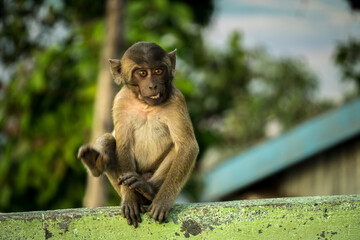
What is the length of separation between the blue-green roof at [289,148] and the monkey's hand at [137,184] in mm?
5971

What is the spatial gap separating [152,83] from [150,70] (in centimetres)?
10

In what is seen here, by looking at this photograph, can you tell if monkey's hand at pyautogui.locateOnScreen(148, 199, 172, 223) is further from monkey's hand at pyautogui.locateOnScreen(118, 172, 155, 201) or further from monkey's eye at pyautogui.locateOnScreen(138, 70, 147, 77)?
monkey's eye at pyautogui.locateOnScreen(138, 70, 147, 77)

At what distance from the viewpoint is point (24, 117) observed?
10.3 meters

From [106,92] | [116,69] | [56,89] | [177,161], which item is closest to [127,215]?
[177,161]

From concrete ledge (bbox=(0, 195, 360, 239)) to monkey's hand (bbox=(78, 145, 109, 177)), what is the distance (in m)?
0.34

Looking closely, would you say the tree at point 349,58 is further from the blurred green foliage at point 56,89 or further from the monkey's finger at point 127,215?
the monkey's finger at point 127,215

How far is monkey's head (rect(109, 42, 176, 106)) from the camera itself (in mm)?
3863

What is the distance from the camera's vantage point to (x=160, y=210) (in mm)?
3529

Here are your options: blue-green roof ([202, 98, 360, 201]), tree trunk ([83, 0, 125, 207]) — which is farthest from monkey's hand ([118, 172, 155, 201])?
blue-green roof ([202, 98, 360, 201])

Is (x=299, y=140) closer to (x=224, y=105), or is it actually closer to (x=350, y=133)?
(x=350, y=133)

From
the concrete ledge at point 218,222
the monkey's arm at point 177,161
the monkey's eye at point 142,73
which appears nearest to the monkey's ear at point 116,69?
the monkey's eye at point 142,73

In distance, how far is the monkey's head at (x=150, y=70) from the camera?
12.7 ft

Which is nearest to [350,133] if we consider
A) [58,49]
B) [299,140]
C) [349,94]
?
[299,140]

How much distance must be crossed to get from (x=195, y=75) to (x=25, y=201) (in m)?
6.73
